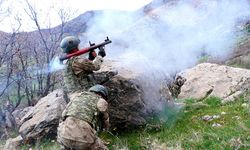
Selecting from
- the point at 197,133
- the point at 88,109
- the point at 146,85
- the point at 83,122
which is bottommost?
the point at 197,133

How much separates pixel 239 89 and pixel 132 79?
3.41 meters

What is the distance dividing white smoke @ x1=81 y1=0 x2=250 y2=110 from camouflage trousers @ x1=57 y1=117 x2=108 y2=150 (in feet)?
10.5

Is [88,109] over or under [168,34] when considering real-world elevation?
over

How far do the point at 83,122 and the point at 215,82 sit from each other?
6543 mm

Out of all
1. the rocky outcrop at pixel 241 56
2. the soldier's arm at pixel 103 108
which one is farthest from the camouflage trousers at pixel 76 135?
the rocky outcrop at pixel 241 56

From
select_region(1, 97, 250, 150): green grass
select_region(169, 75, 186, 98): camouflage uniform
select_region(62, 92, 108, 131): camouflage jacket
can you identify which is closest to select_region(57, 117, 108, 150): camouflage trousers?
select_region(62, 92, 108, 131): camouflage jacket

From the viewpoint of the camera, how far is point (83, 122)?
7.76 meters

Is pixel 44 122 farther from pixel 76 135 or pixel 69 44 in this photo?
pixel 76 135

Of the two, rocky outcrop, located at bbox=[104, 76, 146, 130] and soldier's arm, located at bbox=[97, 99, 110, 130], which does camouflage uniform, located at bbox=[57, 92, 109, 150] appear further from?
rocky outcrop, located at bbox=[104, 76, 146, 130]

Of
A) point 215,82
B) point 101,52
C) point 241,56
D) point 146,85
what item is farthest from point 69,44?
point 241,56

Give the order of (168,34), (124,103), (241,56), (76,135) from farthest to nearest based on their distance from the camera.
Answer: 1. (241,56)
2. (168,34)
3. (124,103)
4. (76,135)

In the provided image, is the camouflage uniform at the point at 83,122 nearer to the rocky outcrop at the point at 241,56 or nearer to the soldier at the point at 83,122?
the soldier at the point at 83,122

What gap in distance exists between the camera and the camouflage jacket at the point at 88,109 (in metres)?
7.85

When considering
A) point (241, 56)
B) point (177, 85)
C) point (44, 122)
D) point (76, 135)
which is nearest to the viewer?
point (76, 135)
